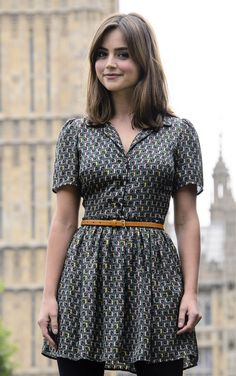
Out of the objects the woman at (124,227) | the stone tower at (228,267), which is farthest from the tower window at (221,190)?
the woman at (124,227)

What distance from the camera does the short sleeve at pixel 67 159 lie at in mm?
6992

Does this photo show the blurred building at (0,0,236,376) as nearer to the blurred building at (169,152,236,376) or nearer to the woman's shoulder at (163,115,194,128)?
the blurred building at (169,152,236,376)

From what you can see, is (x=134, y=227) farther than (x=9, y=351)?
No

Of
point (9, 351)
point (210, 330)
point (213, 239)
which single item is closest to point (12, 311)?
point (9, 351)

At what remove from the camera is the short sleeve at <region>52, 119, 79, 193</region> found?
22.9 feet

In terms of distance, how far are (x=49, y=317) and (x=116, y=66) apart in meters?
0.90

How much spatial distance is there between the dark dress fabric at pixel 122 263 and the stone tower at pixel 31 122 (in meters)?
43.6

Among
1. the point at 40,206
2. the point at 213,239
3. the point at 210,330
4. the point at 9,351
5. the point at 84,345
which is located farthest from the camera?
the point at 213,239

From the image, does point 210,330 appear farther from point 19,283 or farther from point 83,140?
point 83,140

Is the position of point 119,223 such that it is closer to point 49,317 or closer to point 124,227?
point 124,227

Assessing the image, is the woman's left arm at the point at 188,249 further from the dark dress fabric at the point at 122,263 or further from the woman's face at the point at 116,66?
the woman's face at the point at 116,66

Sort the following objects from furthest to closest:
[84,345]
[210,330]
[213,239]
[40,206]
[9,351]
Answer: [213,239] → [210,330] → [40,206] → [9,351] → [84,345]

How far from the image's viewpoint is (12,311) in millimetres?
51094

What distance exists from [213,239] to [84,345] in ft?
A: 203
